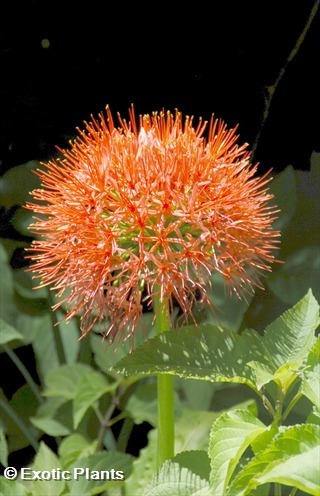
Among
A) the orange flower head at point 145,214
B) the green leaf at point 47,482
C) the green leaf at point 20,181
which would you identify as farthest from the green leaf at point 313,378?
the green leaf at point 20,181

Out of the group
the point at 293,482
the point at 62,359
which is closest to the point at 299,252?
the point at 62,359

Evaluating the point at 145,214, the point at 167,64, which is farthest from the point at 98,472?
the point at 167,64

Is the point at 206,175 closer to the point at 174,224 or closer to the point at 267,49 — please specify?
the point at 174,224

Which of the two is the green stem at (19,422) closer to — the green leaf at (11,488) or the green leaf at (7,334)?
the green leaf at (7,334)

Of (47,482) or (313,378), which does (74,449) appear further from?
(313,378)

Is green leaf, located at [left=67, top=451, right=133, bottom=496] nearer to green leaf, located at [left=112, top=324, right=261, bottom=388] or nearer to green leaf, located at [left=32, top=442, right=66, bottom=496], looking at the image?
green leaf, located at [left=32, top=442, right=66, bottom=496]
